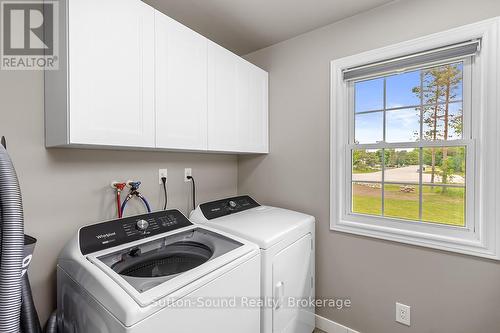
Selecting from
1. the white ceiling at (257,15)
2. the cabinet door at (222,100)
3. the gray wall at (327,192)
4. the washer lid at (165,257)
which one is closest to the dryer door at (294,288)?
the gray wall at (327,192)

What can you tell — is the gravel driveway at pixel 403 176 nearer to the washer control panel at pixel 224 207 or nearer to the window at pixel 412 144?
the window at pixel 412 144

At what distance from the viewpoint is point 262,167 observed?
2.36 meters

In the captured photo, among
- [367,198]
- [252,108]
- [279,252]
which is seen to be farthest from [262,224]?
[252,108]

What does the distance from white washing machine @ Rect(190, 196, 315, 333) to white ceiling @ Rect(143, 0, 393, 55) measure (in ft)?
4.77

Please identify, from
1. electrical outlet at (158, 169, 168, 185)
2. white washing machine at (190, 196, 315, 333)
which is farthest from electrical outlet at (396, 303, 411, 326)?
electrical outlet at (158, 169, 168, 185)

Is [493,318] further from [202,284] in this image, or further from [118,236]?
[118,236]

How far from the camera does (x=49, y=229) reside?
125cm

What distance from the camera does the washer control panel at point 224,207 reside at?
179 cm

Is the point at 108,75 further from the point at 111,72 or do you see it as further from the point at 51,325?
the point at 51,325

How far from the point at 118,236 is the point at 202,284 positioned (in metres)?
0.59

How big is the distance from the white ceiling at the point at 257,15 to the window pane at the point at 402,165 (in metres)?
1.07

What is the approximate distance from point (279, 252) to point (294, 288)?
1.25 feet

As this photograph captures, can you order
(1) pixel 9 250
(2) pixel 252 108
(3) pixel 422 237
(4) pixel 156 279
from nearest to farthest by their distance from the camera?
(1) pixel 9 250 < (4) pixel 156 279 < (3) pixel 422 237 < (2) pixel 252 108

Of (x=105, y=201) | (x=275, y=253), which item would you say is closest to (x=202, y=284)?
(x=275, y=253)
